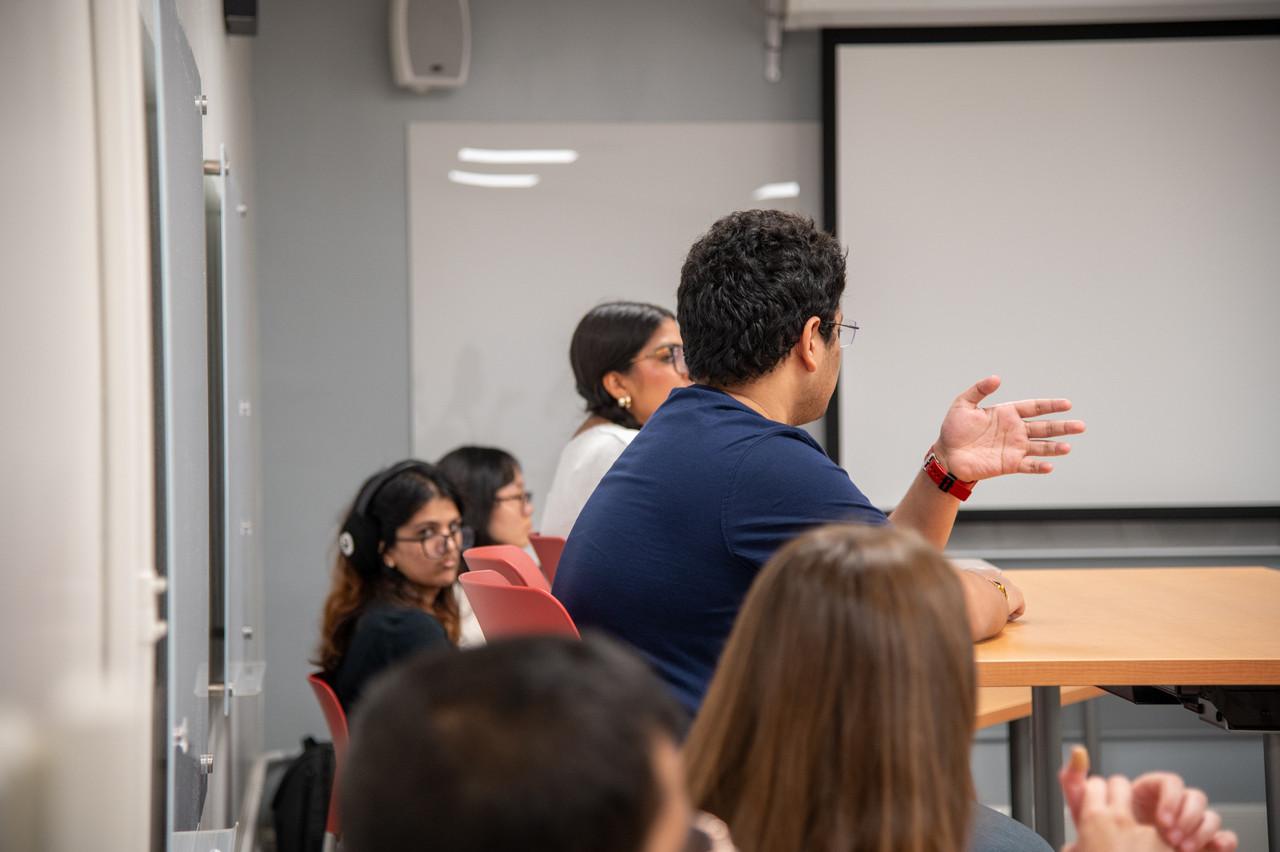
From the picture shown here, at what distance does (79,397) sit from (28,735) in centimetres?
30

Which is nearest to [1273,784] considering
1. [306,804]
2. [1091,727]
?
[1091,727]

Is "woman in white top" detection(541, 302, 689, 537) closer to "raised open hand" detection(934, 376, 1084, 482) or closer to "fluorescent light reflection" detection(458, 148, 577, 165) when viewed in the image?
"raised open hand" detection(934, 376, 1084, 482)

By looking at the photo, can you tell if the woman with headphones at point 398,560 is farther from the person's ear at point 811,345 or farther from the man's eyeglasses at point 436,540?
the person's ear at point 811,345

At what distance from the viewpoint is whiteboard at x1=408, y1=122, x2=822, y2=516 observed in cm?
414

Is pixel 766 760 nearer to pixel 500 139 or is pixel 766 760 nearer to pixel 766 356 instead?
pixel 766 356

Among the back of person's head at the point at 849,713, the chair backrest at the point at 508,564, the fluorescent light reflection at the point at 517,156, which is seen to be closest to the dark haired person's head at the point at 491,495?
the chair backrest at the point at 508,564

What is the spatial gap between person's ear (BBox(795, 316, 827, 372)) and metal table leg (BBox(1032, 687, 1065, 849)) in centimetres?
93

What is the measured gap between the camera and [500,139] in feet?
13.6

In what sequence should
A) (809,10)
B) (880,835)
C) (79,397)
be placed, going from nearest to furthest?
(880,835), (79,397), (809,10)

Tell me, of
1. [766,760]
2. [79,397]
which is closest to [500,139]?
[79,397]

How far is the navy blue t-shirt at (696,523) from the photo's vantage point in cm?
149

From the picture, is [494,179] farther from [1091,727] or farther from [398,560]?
[1091,727]

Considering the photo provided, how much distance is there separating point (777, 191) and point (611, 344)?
5.36 feet

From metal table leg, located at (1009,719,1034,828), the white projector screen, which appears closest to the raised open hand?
metal table leg, located at (1009,719,1034,828)
